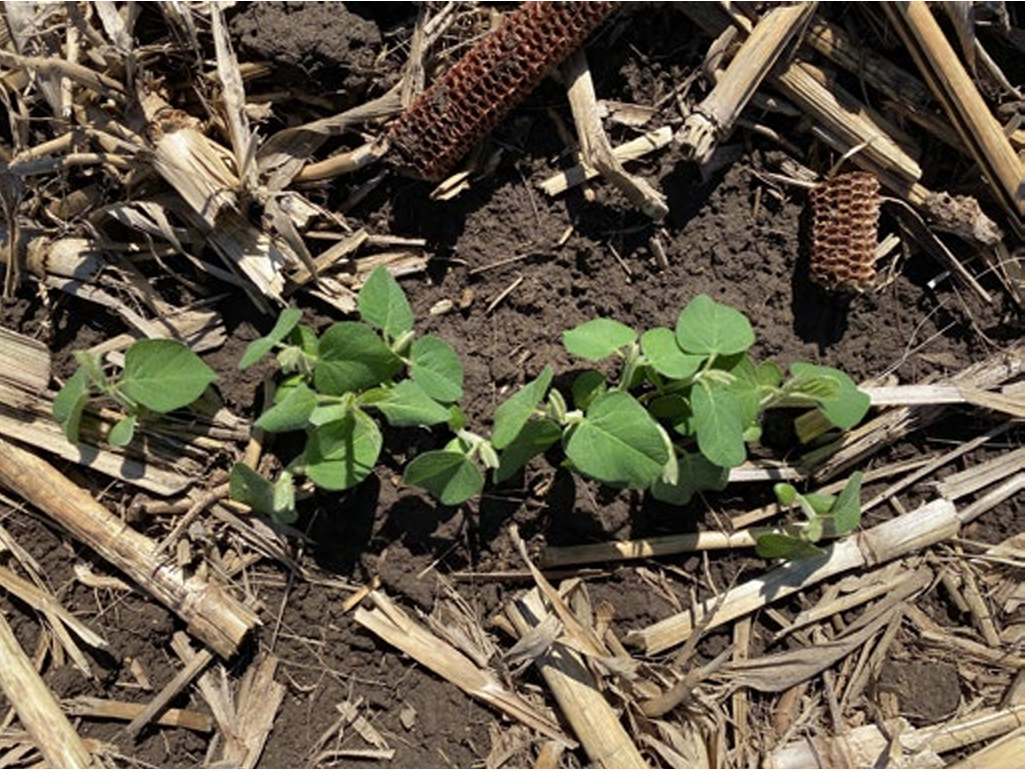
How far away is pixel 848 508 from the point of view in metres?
2.34

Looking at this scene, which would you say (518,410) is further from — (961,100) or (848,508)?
(961,100)

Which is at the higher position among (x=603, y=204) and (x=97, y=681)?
(x=603, y=204)

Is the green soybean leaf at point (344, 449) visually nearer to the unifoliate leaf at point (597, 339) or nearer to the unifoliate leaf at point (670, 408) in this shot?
the unifoliate leaf at point (597, 339)

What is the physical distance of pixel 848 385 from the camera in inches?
92.8

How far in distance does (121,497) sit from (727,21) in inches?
72.4

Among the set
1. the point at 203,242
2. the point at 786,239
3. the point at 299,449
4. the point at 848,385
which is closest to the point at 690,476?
the point at 848,385

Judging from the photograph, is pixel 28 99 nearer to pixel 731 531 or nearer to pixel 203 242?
pixel 203 242

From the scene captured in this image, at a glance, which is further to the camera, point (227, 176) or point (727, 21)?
point (727, 21)

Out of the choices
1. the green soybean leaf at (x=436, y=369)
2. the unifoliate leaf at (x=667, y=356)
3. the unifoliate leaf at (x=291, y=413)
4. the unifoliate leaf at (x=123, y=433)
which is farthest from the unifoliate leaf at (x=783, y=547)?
the unifoliate leaf at (x=123, y=433)

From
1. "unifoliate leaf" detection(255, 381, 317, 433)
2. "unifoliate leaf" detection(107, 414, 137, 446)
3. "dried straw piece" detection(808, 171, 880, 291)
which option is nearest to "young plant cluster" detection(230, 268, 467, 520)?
"unifoliate leaf" detection(255, 381, 317, 433)

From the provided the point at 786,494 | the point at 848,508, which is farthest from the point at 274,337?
the point at 848,508

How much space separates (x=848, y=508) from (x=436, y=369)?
39.3 inches

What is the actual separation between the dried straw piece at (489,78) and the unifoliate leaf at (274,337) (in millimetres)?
457

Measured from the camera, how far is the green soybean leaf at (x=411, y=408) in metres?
2.22
